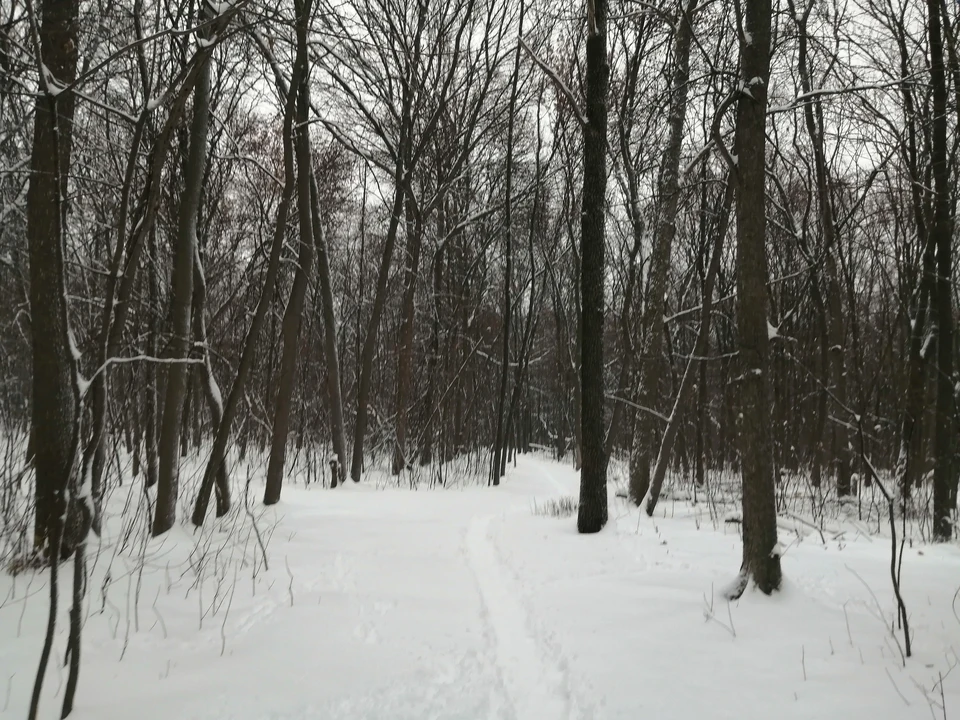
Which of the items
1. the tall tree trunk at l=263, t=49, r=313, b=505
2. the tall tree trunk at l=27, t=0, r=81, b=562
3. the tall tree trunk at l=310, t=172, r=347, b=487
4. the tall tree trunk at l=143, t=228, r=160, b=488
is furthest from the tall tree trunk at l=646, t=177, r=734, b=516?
the tall tree trunk at l=143, t=228, r=160, b=488

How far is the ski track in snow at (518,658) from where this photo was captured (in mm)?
3158

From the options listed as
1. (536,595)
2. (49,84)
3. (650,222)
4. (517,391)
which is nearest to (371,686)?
(536,595)

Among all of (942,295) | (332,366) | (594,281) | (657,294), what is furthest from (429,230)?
(942,295)

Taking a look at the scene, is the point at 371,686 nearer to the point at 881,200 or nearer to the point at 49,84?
the point at 49,84

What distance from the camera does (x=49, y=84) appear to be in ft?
9.09

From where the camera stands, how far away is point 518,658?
3.77 metres

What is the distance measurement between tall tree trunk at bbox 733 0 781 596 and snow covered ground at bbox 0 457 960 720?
0.39 meters

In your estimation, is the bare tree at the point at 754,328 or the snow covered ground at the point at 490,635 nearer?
the snow covered ground at the point at 490,635

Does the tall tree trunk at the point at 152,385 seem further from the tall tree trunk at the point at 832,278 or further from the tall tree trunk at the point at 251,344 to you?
the tall tree trunk at the point at 832,278

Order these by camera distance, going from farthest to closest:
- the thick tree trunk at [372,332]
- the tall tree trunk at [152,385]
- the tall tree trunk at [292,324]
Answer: the thick tree trunk at [372,332] < the tall tree trunk at [292,324] < the tall tree trunk at [152,385]

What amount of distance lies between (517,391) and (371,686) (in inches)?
528

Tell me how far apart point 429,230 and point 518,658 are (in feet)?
51.5

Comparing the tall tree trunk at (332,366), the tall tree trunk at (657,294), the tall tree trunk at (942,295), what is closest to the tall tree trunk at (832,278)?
the tall tree trunk at (942,295)

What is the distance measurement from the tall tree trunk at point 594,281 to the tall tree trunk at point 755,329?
2.83m
